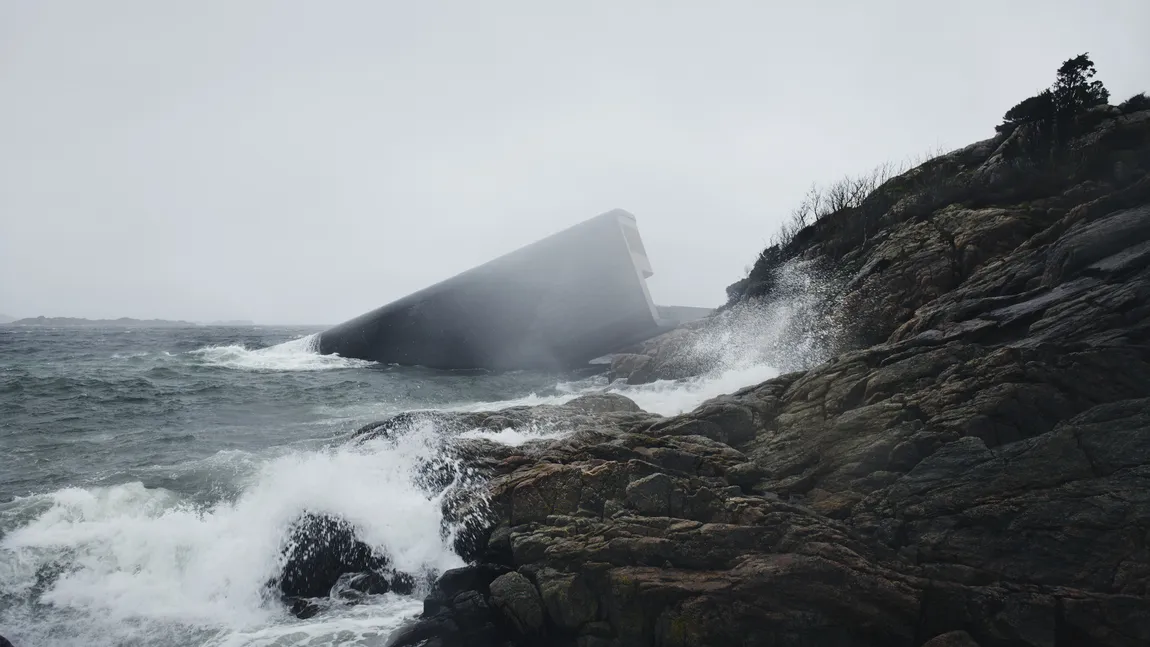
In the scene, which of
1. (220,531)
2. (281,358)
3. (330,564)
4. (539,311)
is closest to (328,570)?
(330,564)

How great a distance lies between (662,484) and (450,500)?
4.86 metres

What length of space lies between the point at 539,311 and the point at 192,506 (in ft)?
90.5

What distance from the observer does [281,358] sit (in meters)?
40.7

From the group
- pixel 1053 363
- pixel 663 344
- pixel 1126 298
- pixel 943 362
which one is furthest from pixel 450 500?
pixel 663 344

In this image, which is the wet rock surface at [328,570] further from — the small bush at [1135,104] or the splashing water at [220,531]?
the small bush at [1135,104]

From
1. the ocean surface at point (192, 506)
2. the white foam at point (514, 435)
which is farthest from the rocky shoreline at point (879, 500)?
the white foam at point (514, 435)

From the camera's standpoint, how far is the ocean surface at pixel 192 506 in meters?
8.99

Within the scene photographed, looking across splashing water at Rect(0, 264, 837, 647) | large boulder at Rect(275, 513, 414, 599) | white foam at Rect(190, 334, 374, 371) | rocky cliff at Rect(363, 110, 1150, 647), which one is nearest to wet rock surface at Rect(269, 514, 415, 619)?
large boulder at Rect(275, 513, 414, 599)

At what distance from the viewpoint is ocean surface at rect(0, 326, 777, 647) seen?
899 centimetres

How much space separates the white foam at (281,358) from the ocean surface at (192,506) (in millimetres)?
11704

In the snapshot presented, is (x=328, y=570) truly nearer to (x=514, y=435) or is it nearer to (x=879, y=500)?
(x=514, y=435)

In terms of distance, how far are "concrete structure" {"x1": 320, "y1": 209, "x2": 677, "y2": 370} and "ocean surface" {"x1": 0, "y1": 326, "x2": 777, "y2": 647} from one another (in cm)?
1360

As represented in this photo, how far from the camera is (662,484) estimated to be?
8898mm

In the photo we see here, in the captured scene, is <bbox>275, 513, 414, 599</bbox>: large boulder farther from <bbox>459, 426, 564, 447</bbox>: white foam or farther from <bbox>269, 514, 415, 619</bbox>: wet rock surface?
<bbox>459, 426, 564, 447</bbox>: white foam
